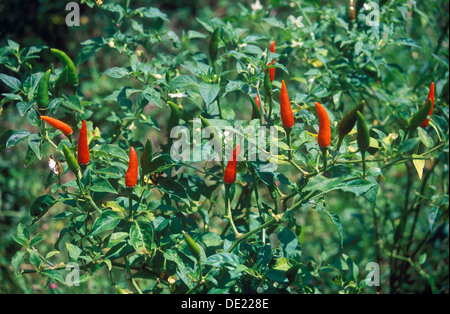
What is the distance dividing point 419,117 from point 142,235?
2.50 ft

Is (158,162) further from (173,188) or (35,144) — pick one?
(35,144)

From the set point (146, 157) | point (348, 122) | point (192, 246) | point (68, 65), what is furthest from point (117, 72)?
point (348, 122)

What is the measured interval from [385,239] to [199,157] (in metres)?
1.32

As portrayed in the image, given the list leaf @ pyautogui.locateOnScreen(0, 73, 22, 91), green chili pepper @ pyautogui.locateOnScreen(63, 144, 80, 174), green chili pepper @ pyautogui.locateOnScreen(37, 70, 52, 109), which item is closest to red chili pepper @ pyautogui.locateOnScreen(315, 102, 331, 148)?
green chili pepper @ pyautogui.locateOnScreen(63, 144, 80, 174)

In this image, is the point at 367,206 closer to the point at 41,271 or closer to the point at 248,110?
the point at 248,110

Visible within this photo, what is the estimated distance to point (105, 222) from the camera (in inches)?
43.6

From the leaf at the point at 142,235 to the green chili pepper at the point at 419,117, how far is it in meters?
0.71

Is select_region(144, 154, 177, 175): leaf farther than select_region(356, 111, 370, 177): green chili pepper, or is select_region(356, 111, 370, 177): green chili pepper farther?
select_region(144, 154, 177, 175): leaf

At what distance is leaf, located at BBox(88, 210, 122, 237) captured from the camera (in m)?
1.09

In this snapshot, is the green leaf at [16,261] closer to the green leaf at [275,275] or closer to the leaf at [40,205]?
the leaf at [40,205]

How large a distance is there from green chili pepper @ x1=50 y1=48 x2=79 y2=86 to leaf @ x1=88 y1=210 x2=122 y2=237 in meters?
0.47

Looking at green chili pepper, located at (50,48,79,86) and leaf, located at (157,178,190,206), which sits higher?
green chili pepper, located at (50,48,79,86)

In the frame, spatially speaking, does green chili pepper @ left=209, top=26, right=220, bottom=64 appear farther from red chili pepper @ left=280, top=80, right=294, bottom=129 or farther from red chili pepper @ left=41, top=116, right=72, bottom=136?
red chili pepper @ left=41, top=116, right=72, bottom=136

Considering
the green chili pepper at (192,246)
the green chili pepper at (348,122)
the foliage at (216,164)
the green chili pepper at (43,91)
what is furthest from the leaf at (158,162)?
the green chili pepper at (348,122)
